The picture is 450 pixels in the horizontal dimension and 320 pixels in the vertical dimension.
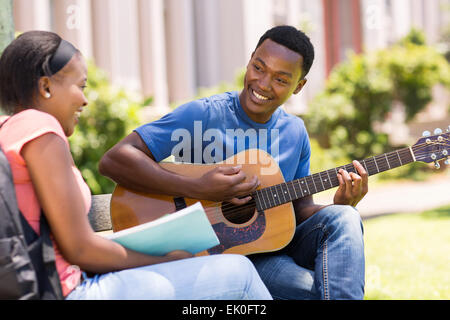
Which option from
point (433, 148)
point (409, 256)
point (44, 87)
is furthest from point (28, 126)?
point (409, 256)

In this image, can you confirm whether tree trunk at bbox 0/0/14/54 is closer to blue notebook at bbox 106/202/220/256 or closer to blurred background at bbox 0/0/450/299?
blurred background at bbox 0/0/450/299

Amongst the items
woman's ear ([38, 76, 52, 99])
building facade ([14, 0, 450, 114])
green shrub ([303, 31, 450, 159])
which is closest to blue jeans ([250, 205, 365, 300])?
woman's ear ([38, 76, 52, 99])

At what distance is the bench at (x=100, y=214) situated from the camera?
2.73m

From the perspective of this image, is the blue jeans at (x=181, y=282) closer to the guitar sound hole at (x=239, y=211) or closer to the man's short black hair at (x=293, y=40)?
the guitar sound hole at (x=239, y=211)

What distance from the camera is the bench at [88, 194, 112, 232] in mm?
2734

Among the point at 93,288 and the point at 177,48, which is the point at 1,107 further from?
the point at 177,48

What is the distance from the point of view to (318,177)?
276 cm

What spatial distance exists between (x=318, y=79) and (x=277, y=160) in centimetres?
1714

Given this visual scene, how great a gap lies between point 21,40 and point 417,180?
46.8 ft

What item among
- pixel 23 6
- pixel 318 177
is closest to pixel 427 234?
pixel 318 177

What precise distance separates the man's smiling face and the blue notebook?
44.6 inches

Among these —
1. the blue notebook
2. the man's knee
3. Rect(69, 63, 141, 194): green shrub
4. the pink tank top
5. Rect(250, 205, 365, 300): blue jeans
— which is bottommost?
Rect(69, 63, 141, 194): green shrub

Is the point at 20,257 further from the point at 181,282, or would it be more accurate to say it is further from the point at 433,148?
the point at 433,148
